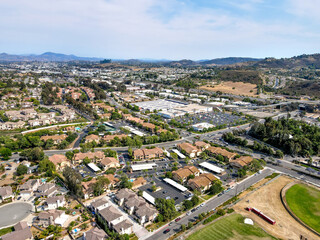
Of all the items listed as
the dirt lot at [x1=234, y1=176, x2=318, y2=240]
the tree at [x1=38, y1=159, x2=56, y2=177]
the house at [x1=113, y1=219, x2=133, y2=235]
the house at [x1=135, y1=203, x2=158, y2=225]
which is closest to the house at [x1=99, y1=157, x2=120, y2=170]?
the tree at [x1=38, y1=159, x2=56, y2=177]

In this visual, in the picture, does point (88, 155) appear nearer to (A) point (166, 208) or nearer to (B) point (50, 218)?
(B) point (50, 218)

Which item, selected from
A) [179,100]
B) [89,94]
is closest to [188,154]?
[179,100]

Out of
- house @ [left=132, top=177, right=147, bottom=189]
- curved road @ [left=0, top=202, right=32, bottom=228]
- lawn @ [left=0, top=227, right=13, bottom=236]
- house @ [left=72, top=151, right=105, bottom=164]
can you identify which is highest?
house @ [left=72, top=151, right=105, bottom=164]

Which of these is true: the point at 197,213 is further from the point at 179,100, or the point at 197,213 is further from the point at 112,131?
the point at 179,100

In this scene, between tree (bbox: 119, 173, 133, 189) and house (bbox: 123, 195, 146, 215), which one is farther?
tree (bbox: 119, 173, 133, 189)

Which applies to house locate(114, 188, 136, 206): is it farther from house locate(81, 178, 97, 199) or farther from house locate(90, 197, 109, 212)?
house locate(81, 178, 97, 199)

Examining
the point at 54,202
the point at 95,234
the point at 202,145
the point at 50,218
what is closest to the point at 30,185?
the point at 54,202
